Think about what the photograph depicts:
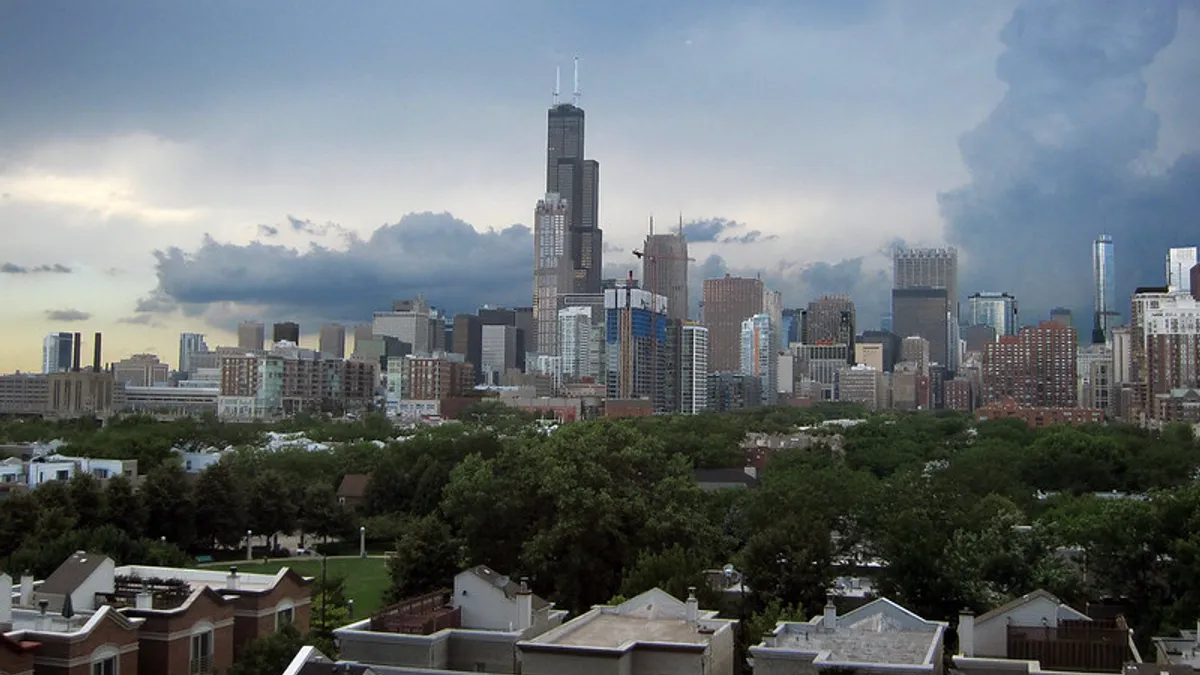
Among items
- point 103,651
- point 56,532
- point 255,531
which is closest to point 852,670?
point 103,651

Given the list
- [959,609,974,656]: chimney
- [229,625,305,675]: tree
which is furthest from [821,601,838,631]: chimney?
[229,625,305,675]: tree

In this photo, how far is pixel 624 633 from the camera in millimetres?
19531

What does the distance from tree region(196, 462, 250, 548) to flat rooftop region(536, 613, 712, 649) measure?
1422 inches

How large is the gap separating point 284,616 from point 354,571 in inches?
901

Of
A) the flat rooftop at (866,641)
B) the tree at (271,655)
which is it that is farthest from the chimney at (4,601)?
the flat rooftop at (866,641)

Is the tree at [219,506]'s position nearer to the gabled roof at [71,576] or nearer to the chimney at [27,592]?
the chimney at [27,592]

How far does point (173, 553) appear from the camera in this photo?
3697cm

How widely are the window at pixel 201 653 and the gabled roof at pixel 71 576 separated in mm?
2679

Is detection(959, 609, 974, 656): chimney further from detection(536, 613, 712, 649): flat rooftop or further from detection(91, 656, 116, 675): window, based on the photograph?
detection(91, 656, 116, 675): window

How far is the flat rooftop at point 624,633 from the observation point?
1861cm

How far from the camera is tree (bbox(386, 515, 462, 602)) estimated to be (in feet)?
105

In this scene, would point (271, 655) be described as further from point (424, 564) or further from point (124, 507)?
point (124, 507)

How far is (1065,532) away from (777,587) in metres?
10.2

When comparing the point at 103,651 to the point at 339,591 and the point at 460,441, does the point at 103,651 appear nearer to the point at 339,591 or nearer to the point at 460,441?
the point at 339,591
